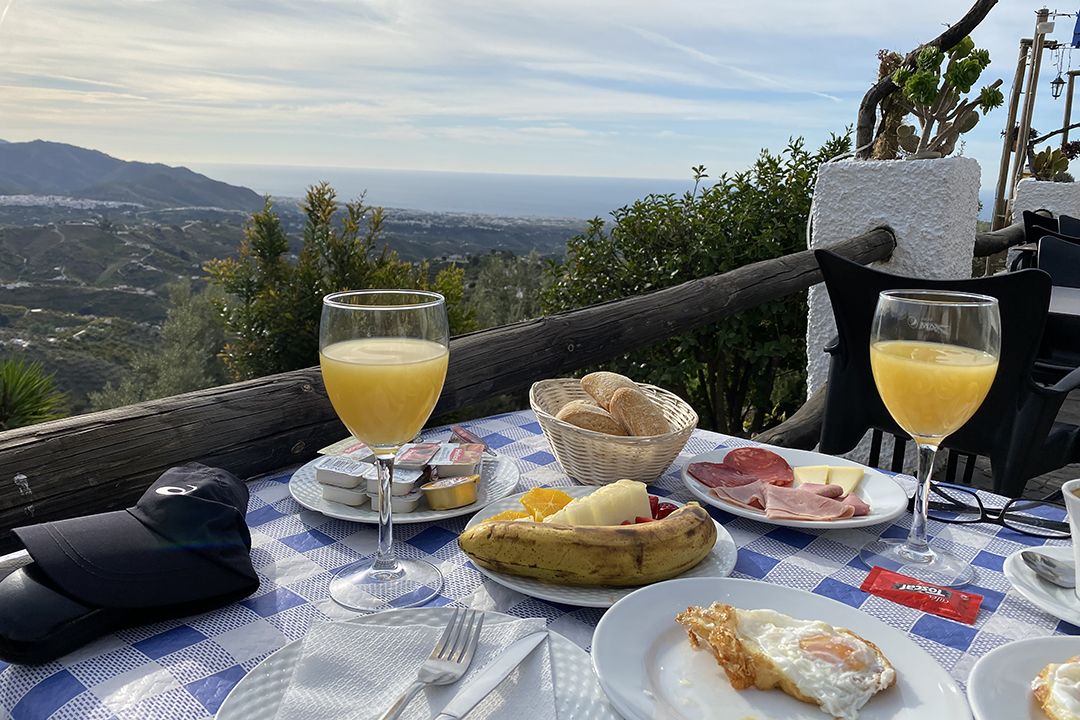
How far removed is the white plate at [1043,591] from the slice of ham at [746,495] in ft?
1.05

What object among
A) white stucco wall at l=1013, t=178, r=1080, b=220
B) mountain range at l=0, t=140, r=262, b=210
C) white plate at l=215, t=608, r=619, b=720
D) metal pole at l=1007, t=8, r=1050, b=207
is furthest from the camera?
mountain range at l=0, t=140, r=262, b=210

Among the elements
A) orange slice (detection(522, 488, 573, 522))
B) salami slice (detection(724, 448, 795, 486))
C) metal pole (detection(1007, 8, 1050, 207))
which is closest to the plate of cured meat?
salami slice (detection(724, 448, 795, 486))

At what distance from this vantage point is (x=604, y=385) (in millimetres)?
1385

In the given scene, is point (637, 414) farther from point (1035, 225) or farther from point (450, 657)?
point (1035, 225)

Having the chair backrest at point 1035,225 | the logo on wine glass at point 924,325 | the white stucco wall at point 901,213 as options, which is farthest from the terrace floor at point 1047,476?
the logo on wine glass at point 924,325

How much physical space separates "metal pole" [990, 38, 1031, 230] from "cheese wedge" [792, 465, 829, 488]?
30.7 feet

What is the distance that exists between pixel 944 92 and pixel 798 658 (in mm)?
3493

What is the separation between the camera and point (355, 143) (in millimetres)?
21797

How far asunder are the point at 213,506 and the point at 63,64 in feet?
77.2

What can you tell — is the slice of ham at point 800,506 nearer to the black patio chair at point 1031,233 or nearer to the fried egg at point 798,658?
the fried egg at point 798,658

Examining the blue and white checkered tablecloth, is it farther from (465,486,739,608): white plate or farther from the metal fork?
the metal fork

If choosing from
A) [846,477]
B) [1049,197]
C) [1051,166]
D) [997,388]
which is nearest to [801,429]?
[997,388]

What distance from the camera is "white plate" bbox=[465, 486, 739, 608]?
2.71 ft

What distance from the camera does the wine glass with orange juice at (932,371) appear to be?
0.99m
